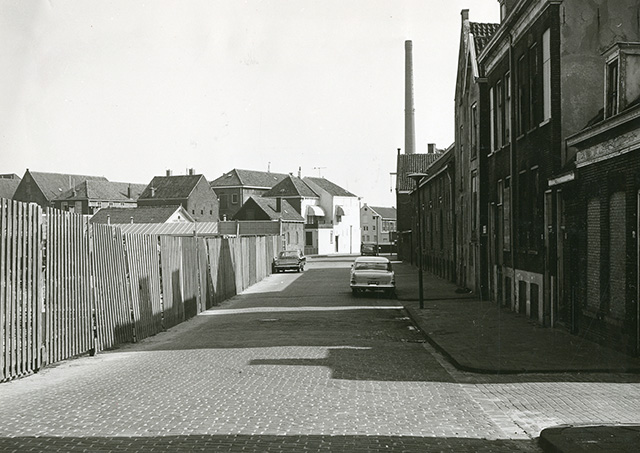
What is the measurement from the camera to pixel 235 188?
369 ft

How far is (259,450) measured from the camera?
6.64 m

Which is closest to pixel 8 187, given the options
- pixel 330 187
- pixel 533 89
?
pixel 330 187

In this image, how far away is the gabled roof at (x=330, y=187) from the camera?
354 feet

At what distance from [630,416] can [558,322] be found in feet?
28.6

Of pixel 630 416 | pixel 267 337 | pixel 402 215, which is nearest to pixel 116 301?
pixel 267 337

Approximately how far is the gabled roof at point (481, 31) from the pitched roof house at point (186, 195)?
7690 centimetres

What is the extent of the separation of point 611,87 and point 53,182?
11017 centimetres

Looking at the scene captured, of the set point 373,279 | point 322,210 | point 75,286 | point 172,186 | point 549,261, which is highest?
point 172,186

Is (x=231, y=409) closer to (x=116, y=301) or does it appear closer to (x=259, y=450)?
(x=259, y=450)

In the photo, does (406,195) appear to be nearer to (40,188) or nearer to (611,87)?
(611,87)

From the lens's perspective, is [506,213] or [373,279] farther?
[373,279]

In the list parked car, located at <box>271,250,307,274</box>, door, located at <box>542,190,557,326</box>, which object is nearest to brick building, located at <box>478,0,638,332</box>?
door, located at <box>542,190,557,326</box>

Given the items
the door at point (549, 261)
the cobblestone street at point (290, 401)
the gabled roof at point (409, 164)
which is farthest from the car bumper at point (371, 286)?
the gabled roof at point (409, 164)

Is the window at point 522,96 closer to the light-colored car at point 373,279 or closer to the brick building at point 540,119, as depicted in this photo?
the brick building at point 540,119
